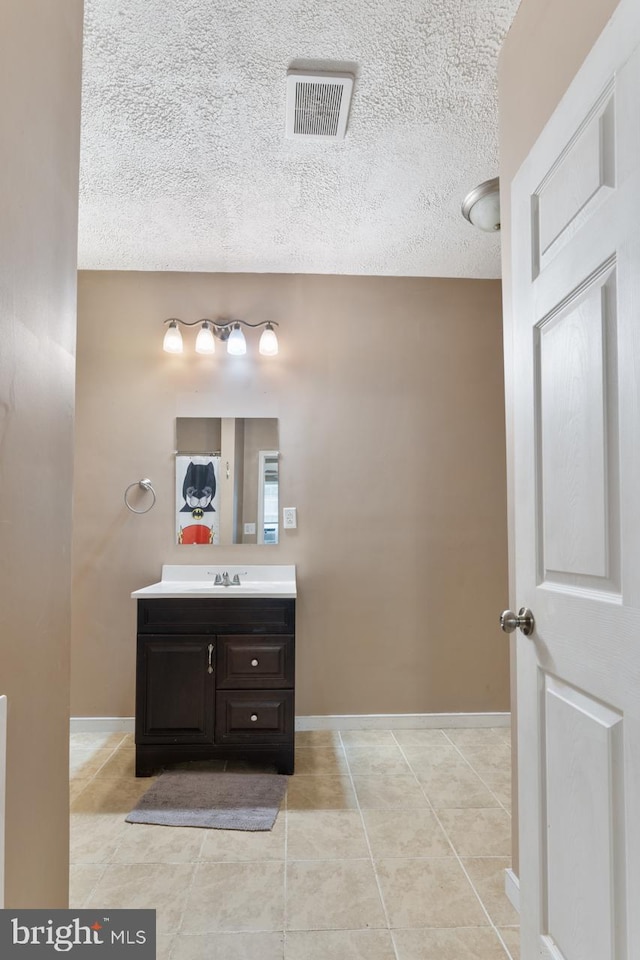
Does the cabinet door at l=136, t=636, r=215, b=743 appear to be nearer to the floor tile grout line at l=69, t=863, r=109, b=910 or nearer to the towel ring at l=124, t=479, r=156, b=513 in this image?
the floor tile grout line at l=69, t=863, r=109, b=910

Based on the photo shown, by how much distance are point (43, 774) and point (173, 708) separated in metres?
1.79

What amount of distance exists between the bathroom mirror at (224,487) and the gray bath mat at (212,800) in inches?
48.4

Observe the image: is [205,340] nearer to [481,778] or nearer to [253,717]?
[253,717]

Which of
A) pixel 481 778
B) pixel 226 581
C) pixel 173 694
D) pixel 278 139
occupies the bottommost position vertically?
pixel 481 778

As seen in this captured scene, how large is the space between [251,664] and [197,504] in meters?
1.02

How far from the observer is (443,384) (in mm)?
3551

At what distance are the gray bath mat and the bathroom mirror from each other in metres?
1.23

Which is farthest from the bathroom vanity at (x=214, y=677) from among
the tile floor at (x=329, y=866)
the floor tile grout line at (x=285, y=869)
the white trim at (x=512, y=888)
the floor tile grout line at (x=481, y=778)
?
the white trim at (x=512, y=888)

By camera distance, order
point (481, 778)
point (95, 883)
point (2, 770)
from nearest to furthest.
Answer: point (2, 770) → point (95, 883) → point (481, 778)

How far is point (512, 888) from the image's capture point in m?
1.80

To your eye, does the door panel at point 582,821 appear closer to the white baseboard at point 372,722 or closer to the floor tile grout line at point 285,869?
the floor tile grout line at point 285,869

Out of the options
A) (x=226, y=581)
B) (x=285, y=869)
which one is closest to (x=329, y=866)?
(x=285, y=869)

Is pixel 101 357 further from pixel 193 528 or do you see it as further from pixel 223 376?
pixel 193 528

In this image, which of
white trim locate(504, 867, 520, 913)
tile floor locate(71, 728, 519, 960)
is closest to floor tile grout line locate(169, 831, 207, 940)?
tile floor locate(71, 728, 519, 960)
